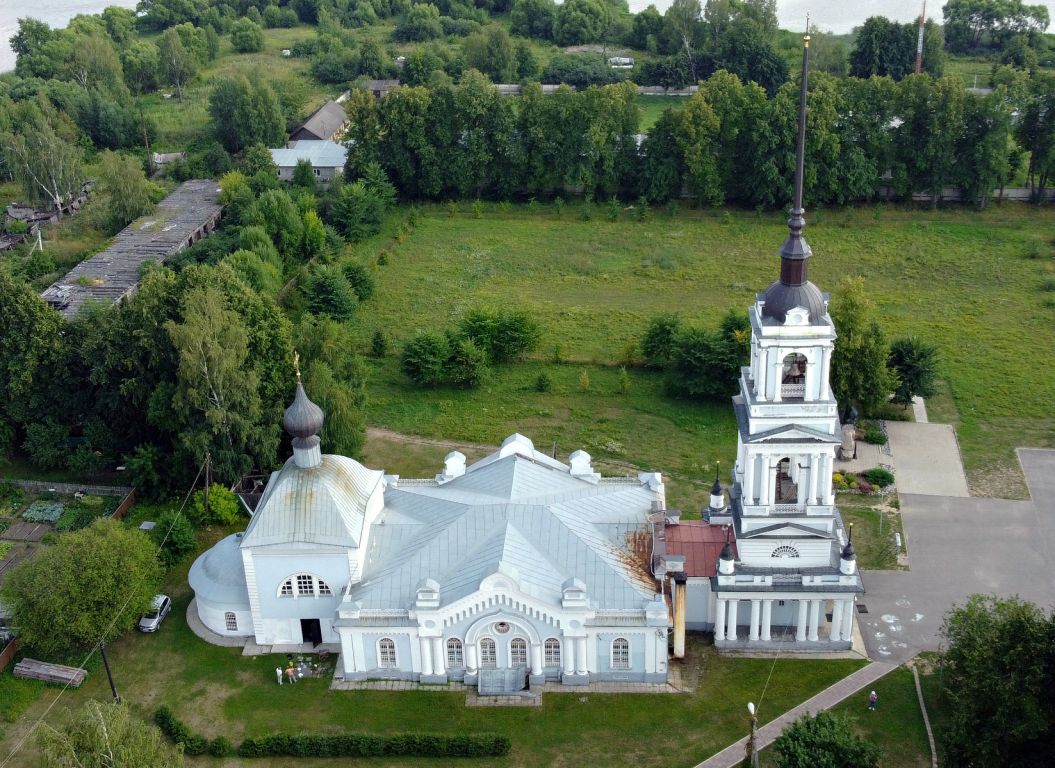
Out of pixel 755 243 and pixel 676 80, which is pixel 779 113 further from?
pixel 676 80

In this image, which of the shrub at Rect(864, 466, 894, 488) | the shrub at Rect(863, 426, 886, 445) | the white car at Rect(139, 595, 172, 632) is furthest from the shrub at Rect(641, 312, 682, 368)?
the white car at Rect(139, 595, 172, 632)

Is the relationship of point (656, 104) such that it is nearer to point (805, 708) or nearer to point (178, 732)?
point (805, 708)

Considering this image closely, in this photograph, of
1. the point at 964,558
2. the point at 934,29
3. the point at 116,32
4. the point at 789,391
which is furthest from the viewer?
the point at 116,32

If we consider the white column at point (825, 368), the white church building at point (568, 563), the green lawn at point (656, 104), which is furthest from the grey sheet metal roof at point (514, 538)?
the green lawn at point (656, 104)

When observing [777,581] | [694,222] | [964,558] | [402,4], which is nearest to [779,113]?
[694,222]

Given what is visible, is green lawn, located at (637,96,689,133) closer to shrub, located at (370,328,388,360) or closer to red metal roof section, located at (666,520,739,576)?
shrub, located at (370,328,388,360)

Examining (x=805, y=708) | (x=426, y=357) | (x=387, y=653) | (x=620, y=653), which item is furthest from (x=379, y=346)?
(x=805, y=708)
